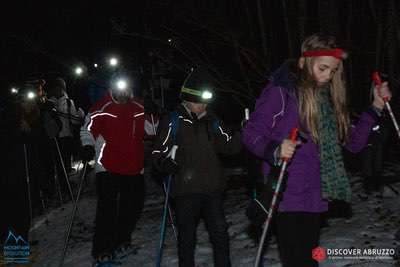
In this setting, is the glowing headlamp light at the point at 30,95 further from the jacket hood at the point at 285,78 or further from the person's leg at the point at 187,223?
the jacket hood at the point at 285,78

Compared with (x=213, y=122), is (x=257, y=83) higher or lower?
higher

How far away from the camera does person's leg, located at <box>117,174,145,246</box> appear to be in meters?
6.26

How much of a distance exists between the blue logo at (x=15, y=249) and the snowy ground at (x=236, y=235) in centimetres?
24

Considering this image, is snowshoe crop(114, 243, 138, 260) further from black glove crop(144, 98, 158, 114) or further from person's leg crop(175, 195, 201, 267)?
person's leg crop(175, 195, 201, 267)

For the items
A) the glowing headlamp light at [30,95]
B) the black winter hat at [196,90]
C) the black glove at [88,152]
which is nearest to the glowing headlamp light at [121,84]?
the black glove at [88,152]

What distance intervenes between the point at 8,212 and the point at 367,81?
20.0 feet

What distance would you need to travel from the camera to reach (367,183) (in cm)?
802

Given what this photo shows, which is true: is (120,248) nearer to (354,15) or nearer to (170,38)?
(170,38)

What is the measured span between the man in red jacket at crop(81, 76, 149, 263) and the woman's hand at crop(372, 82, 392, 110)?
10.6 feet

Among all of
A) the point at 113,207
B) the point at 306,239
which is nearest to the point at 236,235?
the point at 113,207

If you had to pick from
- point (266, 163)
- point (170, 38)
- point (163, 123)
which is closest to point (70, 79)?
point (170, 38)

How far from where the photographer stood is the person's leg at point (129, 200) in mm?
6258

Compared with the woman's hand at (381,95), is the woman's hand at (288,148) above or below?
below

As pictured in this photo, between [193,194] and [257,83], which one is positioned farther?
[257,83]
